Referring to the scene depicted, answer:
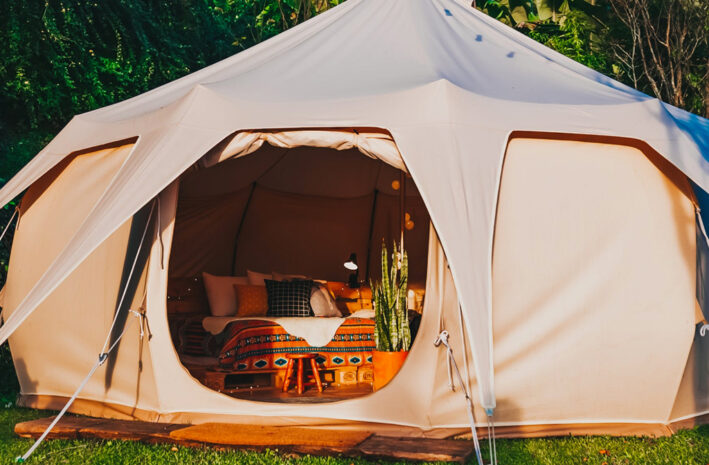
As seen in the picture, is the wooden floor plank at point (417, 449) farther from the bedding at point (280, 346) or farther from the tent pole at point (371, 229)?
the tent pole at point (371, 229)

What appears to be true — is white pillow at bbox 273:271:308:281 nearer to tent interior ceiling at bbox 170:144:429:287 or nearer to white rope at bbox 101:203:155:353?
tent interior ceiling at bbox 170:144:429:287

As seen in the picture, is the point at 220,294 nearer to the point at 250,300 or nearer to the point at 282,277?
the point at 250,300

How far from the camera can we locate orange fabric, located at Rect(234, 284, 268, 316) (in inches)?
287

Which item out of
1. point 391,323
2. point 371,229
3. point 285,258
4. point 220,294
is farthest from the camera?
point 371,229

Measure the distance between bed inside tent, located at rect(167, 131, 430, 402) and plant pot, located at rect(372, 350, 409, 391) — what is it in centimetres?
136

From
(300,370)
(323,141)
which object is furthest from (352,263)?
(323,141)

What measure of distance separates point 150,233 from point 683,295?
2.94 m

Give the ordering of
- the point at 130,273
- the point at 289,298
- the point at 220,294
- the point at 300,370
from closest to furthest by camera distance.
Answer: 1. the point at 130,273
2. the point at 300,370
3. the point at 289,298
4. the point at 220,294

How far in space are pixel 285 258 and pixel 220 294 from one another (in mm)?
1195

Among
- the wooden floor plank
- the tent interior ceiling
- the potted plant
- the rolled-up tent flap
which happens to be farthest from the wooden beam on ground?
the tent interior ceiling

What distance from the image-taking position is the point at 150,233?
5.00 meters

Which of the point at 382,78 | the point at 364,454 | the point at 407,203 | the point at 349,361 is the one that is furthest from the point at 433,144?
the point at 407,203

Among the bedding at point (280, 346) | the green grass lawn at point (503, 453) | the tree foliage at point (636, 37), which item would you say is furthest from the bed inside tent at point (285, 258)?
the tree foliage at point (636, 37)

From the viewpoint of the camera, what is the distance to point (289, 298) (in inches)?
289
